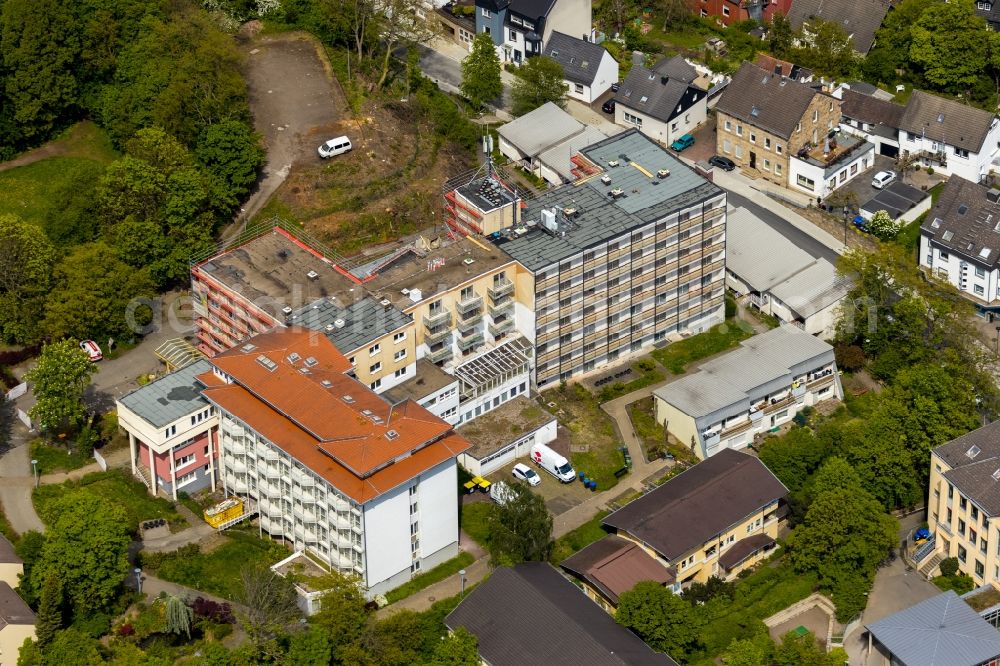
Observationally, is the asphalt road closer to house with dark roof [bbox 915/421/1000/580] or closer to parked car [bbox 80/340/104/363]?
house with dark roof [bbox 915/421/1000/580]

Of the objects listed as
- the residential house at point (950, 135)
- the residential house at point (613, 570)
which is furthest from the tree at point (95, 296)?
the residential house at point (950, 135)

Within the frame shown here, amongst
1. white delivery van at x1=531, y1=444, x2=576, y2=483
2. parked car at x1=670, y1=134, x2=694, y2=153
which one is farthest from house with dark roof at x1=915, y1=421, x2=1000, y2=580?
parked car at x1=670, y1=134, x2=694, y2=153

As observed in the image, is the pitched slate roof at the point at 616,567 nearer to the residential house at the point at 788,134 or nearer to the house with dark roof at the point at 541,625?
the house with dark roof at the point at 541,625

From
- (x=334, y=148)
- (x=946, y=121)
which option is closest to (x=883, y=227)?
(x=946, y=121)

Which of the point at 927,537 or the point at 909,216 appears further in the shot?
the point at 909,216

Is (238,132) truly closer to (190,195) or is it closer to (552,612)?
(190,195)

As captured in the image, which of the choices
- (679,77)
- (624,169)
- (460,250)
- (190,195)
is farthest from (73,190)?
(679,77)
